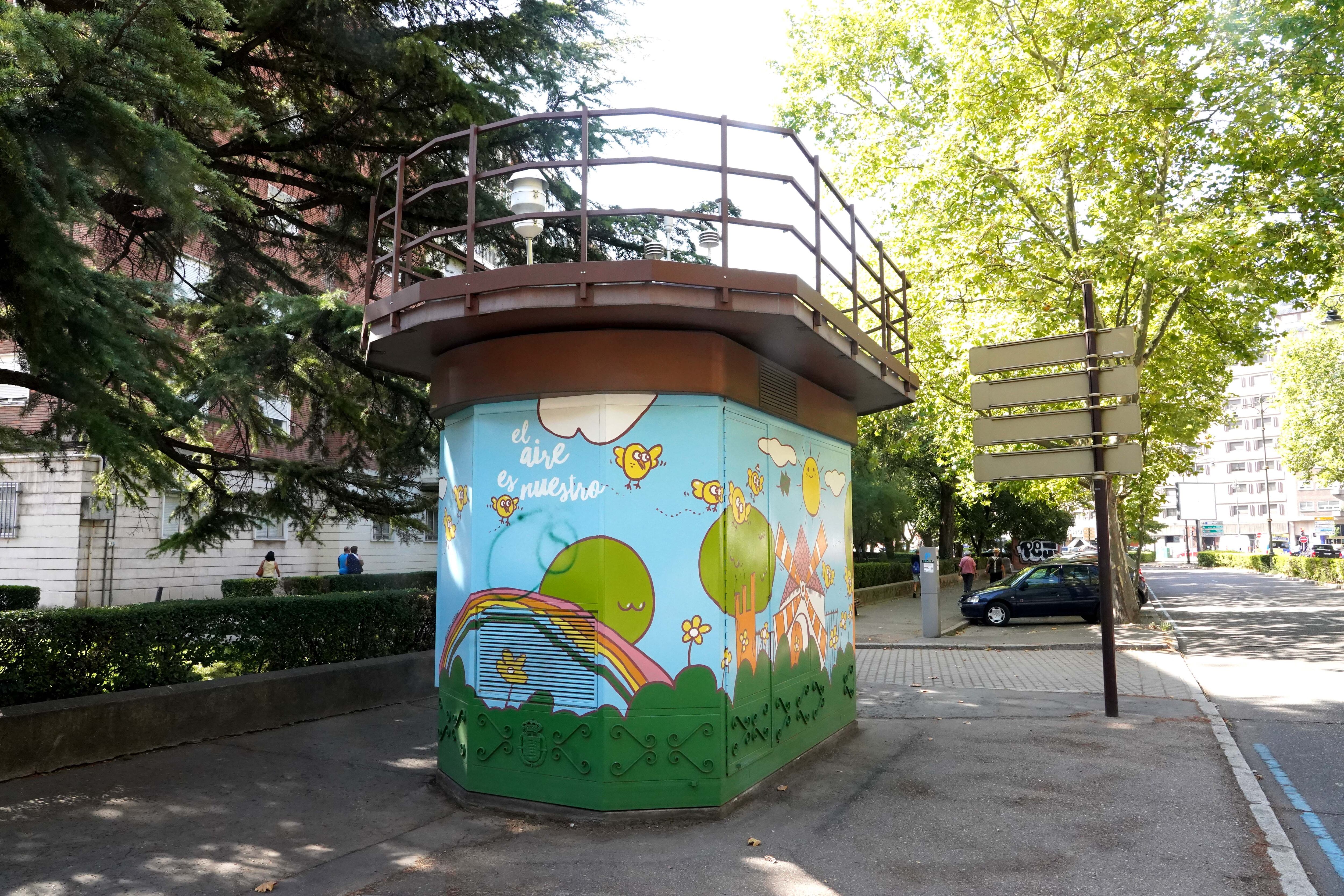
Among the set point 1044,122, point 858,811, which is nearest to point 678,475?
point 858,811

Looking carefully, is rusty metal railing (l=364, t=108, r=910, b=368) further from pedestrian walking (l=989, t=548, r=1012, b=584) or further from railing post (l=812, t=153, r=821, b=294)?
pedestrian walking (l=989, t=548, r=1012, b=584)

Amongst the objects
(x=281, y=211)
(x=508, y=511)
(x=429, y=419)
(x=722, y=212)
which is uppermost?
(x=281, y=211)

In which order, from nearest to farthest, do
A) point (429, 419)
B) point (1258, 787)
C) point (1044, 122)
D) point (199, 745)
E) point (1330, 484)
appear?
point (1258, 787), point (199, 745), point (429, 419), point (1044, 122), point (1330, 484)

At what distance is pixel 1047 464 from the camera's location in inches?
414

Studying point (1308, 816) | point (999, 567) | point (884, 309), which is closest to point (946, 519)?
point (999, 567)

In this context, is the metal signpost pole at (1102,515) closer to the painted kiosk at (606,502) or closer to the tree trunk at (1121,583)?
the painted kiosk at (606,502)

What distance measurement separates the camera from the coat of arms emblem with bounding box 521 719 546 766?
20.9 feet

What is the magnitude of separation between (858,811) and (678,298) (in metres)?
3.85

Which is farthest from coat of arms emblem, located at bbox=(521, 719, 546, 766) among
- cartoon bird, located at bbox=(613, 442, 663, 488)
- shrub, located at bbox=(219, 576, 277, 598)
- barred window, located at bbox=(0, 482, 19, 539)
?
barred window, located at bbox=(0, 482, 19, 539)

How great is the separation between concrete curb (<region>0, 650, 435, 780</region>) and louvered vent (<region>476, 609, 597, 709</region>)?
140 inches

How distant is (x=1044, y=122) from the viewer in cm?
1836

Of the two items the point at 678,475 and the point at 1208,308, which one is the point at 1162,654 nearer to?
the point at 1208,308

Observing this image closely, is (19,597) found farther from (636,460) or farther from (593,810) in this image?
(636,460)

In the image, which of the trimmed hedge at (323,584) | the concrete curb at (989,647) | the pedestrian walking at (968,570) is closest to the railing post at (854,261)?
the concrete curb at (989,647)
